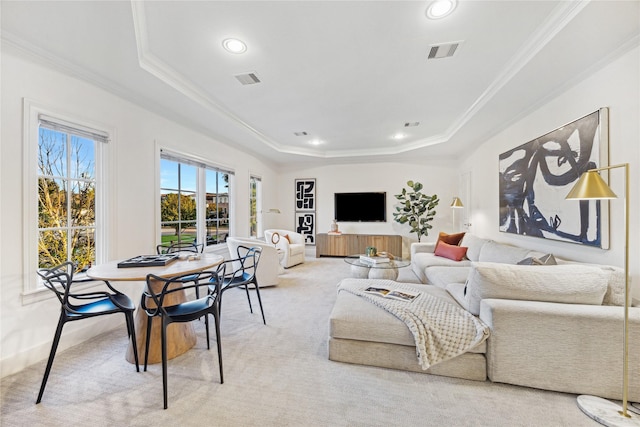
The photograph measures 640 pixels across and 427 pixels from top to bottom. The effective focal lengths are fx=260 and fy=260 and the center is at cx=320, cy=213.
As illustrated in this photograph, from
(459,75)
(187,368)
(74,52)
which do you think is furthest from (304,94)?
(187,368)

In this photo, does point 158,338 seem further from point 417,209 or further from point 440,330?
point 417,209

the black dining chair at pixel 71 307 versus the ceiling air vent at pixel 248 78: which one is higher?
the ceiling air vent at pixel 248 78

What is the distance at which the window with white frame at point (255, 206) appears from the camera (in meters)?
5.95

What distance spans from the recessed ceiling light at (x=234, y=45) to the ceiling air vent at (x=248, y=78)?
1.37 ft

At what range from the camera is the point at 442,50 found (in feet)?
7.80

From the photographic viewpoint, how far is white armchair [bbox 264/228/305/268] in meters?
5.29

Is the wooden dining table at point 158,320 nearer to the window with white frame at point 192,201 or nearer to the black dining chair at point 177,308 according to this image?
the black dining chair at point 177,308

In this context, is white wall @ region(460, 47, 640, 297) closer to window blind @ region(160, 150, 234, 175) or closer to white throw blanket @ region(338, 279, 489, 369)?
white throw blanket @ region(338, 279, 489, 369)

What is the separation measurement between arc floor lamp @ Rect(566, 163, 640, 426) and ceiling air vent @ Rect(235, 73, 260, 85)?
2898mm

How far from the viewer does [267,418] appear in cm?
152

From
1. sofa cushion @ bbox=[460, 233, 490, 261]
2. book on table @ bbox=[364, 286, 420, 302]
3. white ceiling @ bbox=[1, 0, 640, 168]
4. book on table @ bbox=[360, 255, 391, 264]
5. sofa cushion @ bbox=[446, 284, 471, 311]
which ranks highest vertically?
white ceiling @ bbox=[1, 0, 640, 168]

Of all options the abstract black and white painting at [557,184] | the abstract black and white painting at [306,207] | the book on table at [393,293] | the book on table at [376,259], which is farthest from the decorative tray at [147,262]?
the abstract black and white painting at [306,207]

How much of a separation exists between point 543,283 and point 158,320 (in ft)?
9.53

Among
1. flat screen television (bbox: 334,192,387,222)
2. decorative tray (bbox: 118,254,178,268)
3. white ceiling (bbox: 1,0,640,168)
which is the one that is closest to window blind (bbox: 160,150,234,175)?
white ceiling (bbox: 1,0,640,168)
